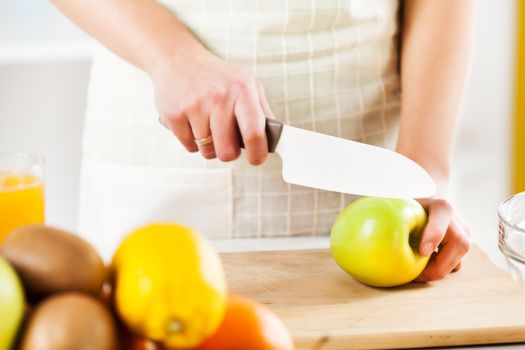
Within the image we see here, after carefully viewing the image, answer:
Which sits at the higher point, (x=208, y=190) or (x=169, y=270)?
(x=169, y=270)

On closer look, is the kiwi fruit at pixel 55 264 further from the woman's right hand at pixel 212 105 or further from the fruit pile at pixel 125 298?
the woman's right hand at pixel 212 105

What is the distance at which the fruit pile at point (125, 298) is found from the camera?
0.54m

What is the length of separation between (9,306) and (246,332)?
0.55 ft

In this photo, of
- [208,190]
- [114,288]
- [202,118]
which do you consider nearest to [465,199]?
[208,190]

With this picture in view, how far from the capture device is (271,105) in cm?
120

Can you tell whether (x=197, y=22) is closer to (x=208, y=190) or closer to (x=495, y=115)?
(x=208, y=190)

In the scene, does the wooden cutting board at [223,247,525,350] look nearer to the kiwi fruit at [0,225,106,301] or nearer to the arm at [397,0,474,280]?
the arm at [397,0,474,280]

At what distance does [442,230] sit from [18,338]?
0.56m

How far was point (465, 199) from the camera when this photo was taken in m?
2.34

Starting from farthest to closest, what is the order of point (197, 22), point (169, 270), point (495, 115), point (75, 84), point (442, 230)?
point (495, 115), point (75, 84), point (197, 22), point (442, 230), point (169, 270)

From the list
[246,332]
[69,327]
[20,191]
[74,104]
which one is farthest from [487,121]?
[69,327]

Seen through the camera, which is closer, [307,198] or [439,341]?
[439,341]

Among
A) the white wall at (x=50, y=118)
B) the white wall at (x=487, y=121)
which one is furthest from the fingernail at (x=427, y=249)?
the white wall at (x=487, y=121)

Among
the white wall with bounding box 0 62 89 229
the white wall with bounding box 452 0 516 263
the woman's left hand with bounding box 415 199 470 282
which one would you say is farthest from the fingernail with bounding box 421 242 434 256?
the white wall with bounding box 452 0 516 263
